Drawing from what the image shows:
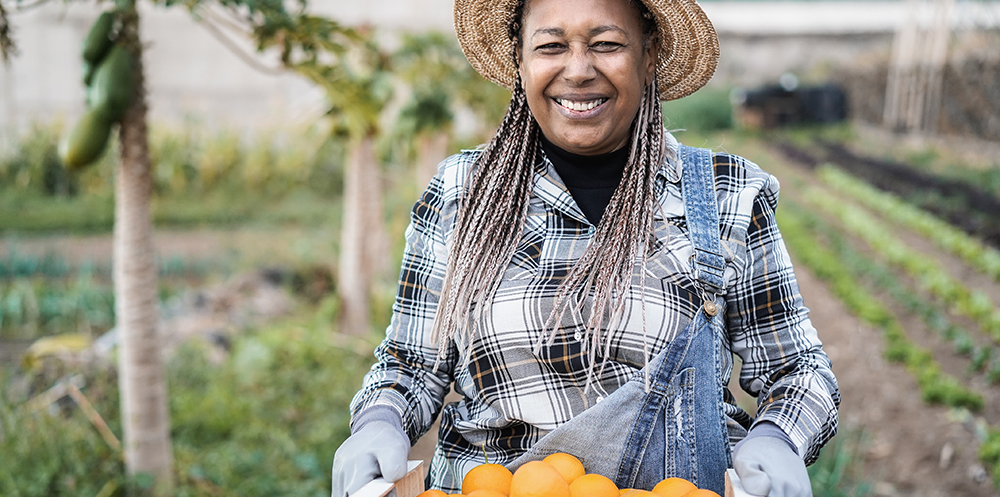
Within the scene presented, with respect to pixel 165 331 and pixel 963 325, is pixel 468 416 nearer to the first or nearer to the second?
pixel 165 331

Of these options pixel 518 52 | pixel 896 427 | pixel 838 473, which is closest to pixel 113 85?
pixel 518 52

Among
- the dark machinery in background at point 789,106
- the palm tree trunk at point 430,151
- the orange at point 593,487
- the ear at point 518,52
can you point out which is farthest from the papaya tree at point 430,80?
the dark machinery in background at point 789,106

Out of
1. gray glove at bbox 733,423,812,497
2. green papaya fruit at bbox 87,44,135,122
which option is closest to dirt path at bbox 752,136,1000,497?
gray glove at bbox 733,423,812,497

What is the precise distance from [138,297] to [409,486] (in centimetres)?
163

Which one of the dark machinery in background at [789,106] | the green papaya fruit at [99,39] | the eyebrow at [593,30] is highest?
the dark machinery in background at [789,106]

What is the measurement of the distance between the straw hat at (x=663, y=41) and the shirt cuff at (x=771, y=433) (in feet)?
2.19

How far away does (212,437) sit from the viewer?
3.61 m

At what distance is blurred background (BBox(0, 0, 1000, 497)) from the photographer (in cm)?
309

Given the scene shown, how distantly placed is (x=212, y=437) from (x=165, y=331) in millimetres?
1634

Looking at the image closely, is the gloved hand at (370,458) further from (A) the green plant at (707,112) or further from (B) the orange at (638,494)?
(A) the green plant at (707,112)

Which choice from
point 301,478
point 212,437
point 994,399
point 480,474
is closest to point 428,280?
point 480,474

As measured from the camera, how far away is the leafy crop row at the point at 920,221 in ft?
22.0

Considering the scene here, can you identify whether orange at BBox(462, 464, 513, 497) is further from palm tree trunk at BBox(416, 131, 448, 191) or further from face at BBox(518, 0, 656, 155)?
palm tree trunk at BBox(416, 131, 448, 191)

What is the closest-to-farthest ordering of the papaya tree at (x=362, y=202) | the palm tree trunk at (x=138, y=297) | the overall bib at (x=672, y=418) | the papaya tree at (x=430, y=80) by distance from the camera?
1. the overall bib at (x=672, y=418)
2. the palm tree trunk at (x=138, y=297)
3. the papaya tree at (x=362, y=202)
4. the papaya tree at (x=430, y=80)
